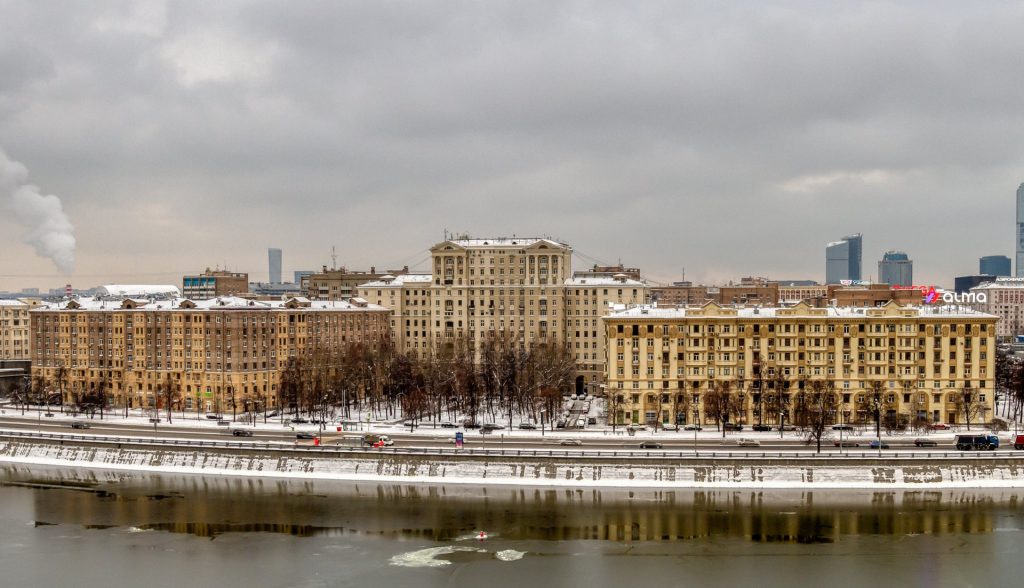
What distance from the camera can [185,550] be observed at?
195 ft

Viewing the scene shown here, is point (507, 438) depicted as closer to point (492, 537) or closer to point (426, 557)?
point (492, 537)

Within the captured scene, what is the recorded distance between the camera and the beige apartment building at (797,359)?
93.6m

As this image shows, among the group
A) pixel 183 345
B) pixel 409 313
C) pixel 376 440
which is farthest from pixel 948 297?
pixel 183 345

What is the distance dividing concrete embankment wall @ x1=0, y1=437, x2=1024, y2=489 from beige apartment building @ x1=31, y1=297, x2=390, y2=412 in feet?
101

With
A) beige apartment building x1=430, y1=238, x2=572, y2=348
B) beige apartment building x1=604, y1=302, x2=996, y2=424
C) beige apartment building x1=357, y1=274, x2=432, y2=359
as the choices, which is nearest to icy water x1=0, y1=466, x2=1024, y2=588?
beige apartment building x1=604, y1=302, x2=996, y2=424

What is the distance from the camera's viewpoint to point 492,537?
60812 mm

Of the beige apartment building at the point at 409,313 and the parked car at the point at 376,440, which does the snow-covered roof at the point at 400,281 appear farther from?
the parked car at the point at 376,440

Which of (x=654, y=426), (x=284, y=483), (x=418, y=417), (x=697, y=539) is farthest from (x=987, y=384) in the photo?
(x=284, y=483)

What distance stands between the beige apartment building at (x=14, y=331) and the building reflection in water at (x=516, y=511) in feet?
271

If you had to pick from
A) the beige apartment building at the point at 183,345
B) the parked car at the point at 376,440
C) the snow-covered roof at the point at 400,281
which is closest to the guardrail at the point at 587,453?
the parked car at the point at 376,440

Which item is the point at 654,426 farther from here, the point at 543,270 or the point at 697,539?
the point at 543,270

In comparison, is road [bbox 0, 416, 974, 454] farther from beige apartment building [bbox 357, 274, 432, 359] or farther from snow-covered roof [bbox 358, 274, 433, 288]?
snow-covered roof [bbox 358, 274, 433, 288]

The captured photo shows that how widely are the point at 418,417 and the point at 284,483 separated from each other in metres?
26.4

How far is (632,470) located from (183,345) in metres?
63.2
